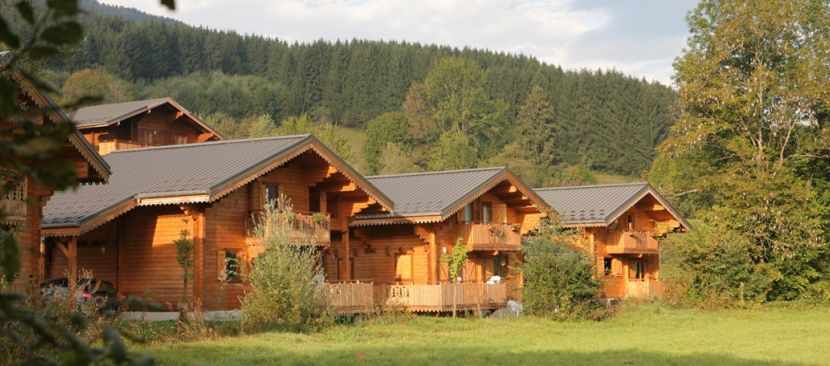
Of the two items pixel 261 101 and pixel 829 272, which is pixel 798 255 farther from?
pixel 261 101

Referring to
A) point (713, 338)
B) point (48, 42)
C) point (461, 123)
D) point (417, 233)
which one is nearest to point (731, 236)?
point (417, 233)

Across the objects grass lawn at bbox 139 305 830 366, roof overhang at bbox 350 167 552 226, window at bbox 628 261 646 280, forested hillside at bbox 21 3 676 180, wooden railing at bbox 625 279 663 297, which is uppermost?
forested hillside at bbox 21 3 676 180

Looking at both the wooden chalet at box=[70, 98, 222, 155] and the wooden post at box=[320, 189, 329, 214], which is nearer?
the wooden post at box=[320, 189, 329, 214]

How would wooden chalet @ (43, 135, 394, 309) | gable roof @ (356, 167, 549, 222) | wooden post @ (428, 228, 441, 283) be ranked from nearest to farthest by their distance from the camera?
wooden chalet @ (43, 135, 394, 309)
gable roof @ (356, 167, 549, 222)
wooden post @ (428, 228, 441, 283)

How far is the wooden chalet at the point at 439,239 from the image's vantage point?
127ft

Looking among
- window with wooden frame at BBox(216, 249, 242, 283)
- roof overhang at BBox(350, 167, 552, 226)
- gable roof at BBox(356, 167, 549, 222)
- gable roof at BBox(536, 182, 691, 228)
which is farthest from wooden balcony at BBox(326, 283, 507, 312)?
gable roof at BBox(536, 182, 691, 228)

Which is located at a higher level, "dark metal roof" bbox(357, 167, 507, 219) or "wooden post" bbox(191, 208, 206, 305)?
"dark metal roof" bbox(357, 167, 507, 219)

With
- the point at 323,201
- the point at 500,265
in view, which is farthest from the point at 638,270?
the point at 323,201

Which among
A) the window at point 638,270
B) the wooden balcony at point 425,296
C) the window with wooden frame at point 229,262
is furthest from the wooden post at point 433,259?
the window at point 638,270

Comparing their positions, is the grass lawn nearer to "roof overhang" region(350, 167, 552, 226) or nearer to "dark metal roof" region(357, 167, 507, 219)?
"roof overhang" region(350, 167, 552, 226)

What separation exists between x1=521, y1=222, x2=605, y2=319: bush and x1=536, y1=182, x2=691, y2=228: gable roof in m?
10.3

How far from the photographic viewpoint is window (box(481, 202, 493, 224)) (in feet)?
149

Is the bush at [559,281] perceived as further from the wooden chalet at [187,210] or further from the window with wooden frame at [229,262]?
the window with wooden frame at [229,262]

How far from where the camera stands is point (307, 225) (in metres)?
34.4
